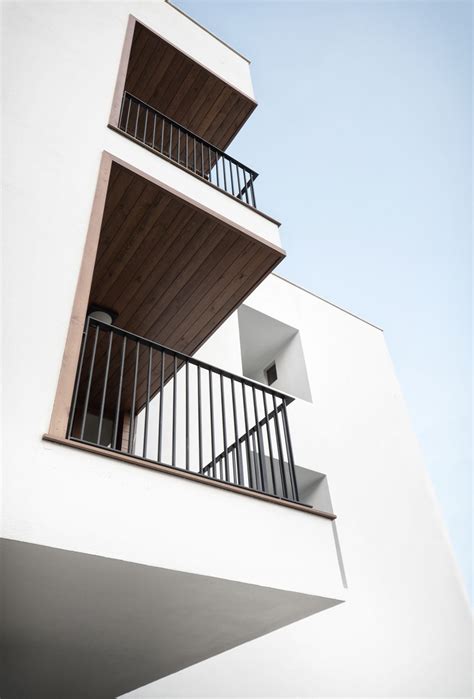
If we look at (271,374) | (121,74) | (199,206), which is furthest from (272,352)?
(121,74)

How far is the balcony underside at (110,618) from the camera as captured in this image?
231cm

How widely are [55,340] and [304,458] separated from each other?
4.76 m

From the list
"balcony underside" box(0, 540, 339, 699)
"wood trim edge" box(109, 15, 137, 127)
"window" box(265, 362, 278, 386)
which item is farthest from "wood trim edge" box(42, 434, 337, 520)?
"window" box(265, 362, 278, 386)

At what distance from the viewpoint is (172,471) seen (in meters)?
2.67

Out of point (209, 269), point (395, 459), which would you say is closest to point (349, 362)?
Answer: point (395, 459)

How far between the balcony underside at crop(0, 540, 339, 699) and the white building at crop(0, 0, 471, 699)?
0.06 ft

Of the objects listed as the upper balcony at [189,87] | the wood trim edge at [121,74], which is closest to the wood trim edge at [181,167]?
the wood trim edge at [121,74]

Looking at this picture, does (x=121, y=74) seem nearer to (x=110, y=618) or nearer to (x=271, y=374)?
(x=110, y=618)

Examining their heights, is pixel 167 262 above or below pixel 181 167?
below

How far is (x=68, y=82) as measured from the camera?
427 cm

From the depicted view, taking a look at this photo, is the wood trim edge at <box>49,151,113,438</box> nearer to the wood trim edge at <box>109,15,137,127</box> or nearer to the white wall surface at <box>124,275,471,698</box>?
the wood trim edge at <box>109,15,137,127</box>

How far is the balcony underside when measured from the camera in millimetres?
2314

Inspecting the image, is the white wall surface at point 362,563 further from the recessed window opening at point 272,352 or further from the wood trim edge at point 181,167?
the wood trim edge at point 181,167

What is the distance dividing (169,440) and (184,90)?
Result: 4620 millimetres
